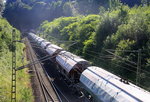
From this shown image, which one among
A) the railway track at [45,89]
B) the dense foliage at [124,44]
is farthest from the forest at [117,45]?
the railway track at [45,89]

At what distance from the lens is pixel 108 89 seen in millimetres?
15453

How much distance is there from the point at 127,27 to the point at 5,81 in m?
16.9

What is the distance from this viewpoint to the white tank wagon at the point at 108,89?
41.4 ft

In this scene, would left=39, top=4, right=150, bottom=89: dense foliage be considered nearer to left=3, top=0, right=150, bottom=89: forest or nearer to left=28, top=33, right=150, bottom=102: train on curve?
left=3, top=0, right=150, bottom=89: forest

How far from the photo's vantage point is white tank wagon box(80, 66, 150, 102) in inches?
497

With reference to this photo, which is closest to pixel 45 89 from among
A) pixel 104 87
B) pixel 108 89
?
pixel 104 87

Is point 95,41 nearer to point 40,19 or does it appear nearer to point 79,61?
point 79,61

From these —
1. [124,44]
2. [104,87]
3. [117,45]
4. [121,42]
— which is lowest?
[104,87]

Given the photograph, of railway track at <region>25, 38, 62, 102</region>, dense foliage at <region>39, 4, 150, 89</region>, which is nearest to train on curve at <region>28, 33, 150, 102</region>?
dense foliage at <region>39, 4, 150, 89</region>

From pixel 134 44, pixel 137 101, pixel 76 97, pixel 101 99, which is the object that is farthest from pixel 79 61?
pixel 137 101

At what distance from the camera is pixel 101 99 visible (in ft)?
52.1

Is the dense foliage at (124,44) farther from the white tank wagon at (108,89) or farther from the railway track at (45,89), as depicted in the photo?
the railway track at (45,89)

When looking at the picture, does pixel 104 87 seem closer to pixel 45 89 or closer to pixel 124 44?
pixel 124 44

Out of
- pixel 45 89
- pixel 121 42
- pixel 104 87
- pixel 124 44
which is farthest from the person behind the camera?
pixel 45 89
